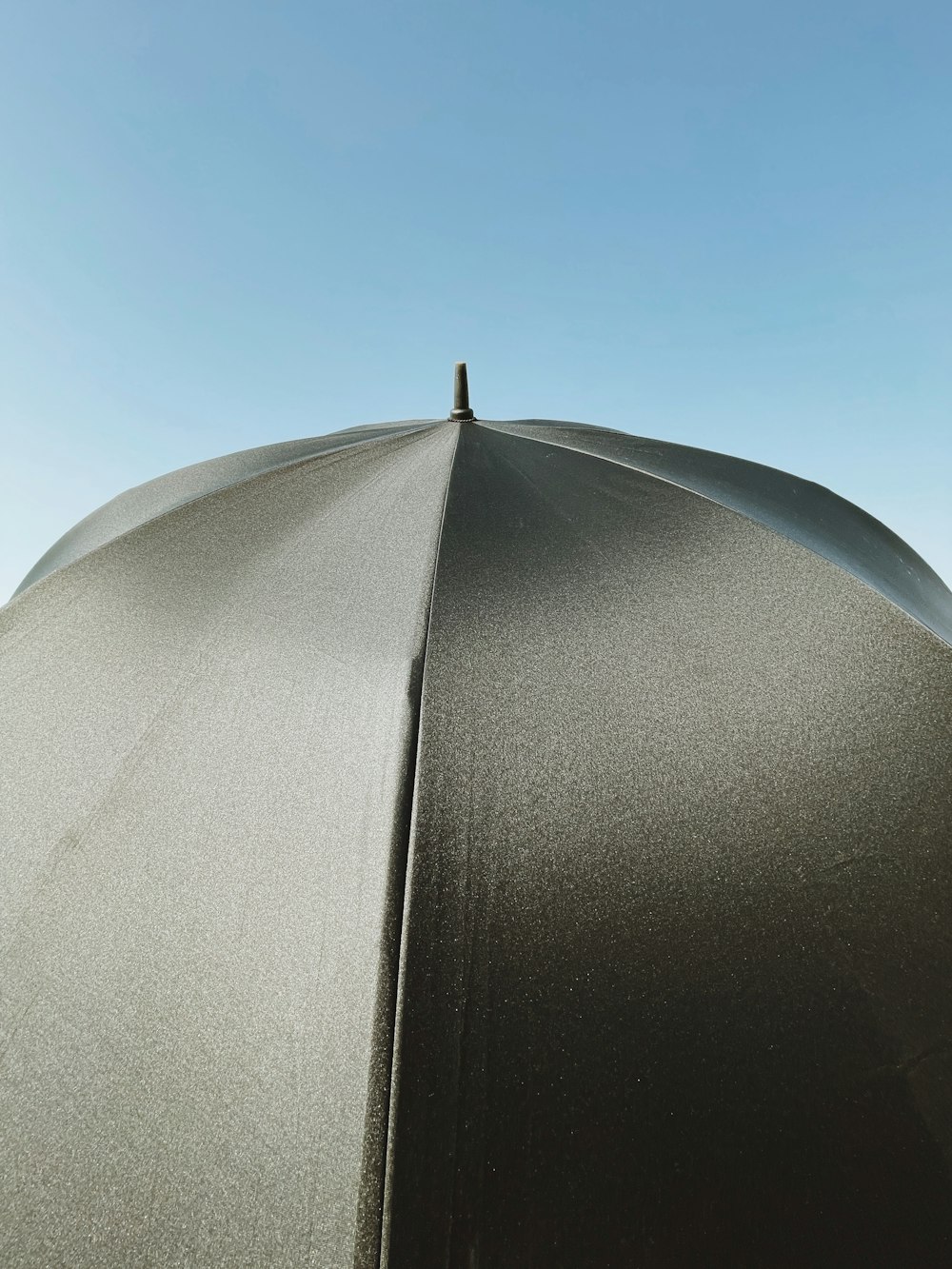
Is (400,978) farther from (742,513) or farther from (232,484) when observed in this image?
(232,484)

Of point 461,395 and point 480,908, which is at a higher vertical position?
point 461,395

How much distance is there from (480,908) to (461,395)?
6.80 feet

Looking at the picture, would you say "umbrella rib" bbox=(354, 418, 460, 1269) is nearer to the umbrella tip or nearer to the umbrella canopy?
the umbrella canopy

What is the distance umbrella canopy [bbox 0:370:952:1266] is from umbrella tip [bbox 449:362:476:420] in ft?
3.13

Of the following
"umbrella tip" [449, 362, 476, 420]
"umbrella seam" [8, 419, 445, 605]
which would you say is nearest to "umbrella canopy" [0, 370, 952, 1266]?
"umbrella seam" [8, 419, 445, 605]

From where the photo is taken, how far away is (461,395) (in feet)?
9.39

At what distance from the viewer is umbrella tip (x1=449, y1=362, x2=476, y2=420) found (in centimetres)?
280

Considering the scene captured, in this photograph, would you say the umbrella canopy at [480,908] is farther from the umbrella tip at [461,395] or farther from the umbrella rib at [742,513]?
the umbrella tip at [461,395]

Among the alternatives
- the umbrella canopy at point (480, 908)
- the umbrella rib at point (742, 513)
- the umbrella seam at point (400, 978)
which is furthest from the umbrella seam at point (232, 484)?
the umbrella seam at point (400, 978)

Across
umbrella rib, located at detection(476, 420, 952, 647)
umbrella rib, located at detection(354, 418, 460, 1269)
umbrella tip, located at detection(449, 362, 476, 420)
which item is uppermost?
umbrella tip, located at detection(449, 362, 476, 420)

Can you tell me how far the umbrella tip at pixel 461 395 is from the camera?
110 inches

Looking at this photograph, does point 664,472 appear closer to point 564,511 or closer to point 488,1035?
point 564,511

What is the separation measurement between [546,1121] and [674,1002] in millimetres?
277

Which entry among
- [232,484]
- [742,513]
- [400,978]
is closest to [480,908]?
[400,978]
